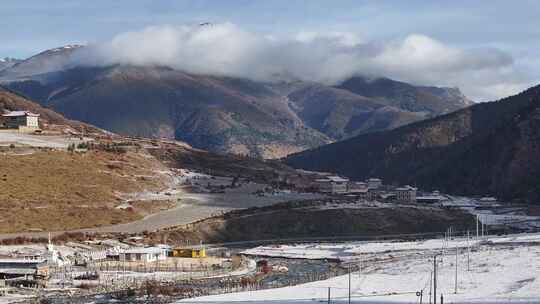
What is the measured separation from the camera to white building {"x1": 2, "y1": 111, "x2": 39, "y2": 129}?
495 feet

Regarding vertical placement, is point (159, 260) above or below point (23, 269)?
above

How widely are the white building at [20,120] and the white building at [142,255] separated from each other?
2947 inches

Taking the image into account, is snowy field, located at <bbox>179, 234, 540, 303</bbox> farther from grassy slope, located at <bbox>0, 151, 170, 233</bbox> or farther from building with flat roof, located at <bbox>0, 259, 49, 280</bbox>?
grassy slope, located at <bbox>0, 151, 170, 233</bbox>

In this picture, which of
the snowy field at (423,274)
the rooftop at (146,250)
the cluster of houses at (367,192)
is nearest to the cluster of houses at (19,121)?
the cluster of houses at (367,192)

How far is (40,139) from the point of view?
139000mm

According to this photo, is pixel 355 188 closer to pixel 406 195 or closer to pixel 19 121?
pixel 406 195

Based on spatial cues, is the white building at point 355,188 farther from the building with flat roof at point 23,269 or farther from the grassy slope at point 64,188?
the building with flat roof at point 23,269

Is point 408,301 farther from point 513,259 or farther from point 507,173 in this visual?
point 507,173

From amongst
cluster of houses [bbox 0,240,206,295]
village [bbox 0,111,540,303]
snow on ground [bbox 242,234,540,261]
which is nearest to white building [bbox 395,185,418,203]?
village [bbox 0,111,540,303]

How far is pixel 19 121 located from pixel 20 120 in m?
0.24

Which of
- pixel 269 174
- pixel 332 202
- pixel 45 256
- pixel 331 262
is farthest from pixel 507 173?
pixel 45 256

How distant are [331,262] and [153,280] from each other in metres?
20.4

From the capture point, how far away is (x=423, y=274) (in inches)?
2704

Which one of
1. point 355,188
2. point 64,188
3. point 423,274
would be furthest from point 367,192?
point 423,274
